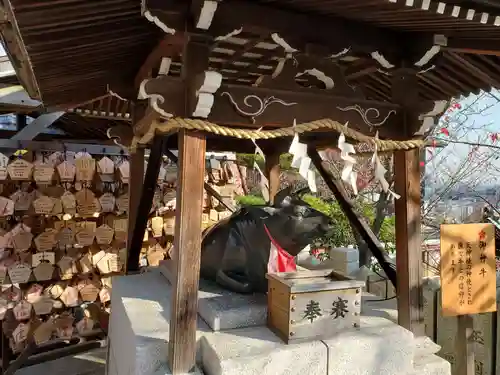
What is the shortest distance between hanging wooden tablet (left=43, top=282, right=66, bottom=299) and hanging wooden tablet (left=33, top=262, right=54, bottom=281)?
18cm

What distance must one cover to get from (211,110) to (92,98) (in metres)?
2.60

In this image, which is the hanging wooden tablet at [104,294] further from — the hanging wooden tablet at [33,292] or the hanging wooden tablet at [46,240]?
the hanging wooden tablet at [46,240]

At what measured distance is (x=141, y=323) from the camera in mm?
3203

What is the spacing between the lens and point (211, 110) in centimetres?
272

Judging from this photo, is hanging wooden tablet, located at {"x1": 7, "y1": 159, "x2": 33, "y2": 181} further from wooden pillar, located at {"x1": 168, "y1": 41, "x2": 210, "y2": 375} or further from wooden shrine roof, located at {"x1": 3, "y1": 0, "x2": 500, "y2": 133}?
wooden pillar, located at {"x1": 168, "y1": 41, "x2": 210, "y2": 375}

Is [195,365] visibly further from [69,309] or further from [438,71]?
[69,309]

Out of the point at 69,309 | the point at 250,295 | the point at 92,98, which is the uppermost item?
the point at 92,98

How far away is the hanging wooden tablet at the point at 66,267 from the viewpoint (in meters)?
6.20

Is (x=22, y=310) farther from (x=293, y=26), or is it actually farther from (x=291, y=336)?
(x=293, y=26)

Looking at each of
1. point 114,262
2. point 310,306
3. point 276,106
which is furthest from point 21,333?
point 276,106

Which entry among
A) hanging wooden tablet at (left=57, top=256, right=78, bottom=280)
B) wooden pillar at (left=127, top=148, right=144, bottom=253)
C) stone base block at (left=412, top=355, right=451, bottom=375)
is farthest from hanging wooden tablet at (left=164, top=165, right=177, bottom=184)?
stone base block at (left=412, top=355, right=451, bottom=375)

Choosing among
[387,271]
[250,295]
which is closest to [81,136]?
[250,295]

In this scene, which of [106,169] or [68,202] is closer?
[68,202]

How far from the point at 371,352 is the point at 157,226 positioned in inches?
182
